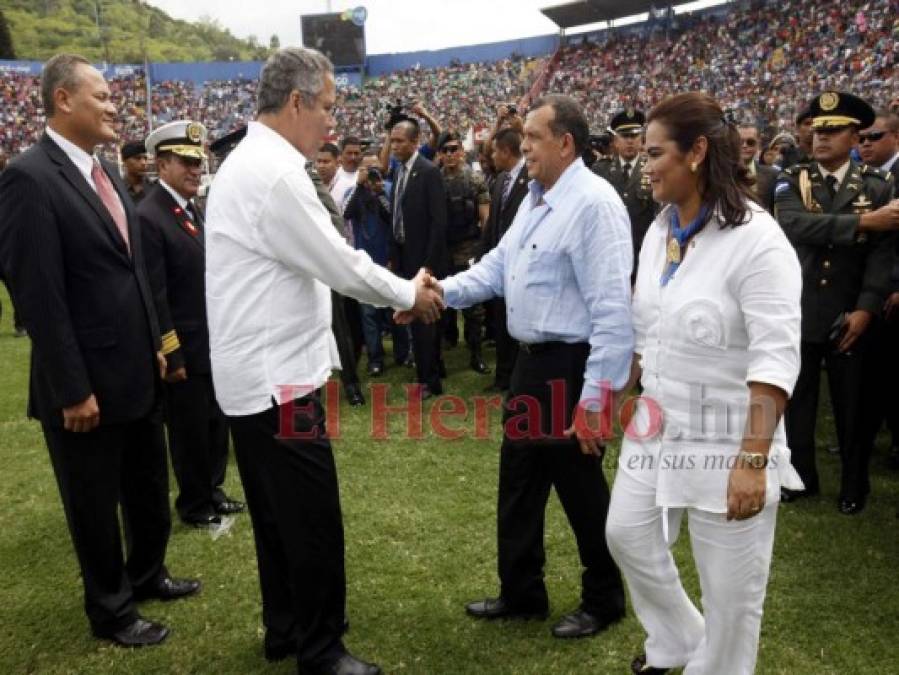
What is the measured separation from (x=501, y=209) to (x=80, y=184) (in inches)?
150

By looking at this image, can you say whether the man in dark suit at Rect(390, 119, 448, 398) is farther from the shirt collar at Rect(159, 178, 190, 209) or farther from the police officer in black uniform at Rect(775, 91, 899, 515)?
the police officer in black uniform at Rect(775, 91, 899, 515)

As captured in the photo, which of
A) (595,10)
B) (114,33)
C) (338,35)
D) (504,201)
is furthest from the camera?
(114,33)

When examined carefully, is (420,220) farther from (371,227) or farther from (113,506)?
(113,506)

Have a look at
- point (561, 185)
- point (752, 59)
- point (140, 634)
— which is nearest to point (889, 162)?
point (561, 185)

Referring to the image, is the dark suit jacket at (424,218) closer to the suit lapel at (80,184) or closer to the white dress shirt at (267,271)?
the suit lapel at (80,184)

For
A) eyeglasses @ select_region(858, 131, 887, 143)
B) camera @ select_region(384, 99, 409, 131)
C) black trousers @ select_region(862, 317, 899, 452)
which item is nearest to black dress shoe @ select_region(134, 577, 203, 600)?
black trousers @ select_region(862, 317, 899, 452)

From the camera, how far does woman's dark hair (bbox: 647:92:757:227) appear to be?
2271 mm

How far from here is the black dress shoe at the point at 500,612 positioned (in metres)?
3.37

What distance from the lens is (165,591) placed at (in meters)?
3.65

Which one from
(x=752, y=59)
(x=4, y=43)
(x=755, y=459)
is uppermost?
(x=4, y=43)

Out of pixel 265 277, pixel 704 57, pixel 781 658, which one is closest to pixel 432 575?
pixel 781 658

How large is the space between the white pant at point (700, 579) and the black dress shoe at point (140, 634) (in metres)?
1.98

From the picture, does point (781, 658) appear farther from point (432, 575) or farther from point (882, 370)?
point (882, 370)

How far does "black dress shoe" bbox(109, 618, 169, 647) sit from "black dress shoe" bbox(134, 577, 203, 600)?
1.01ft
